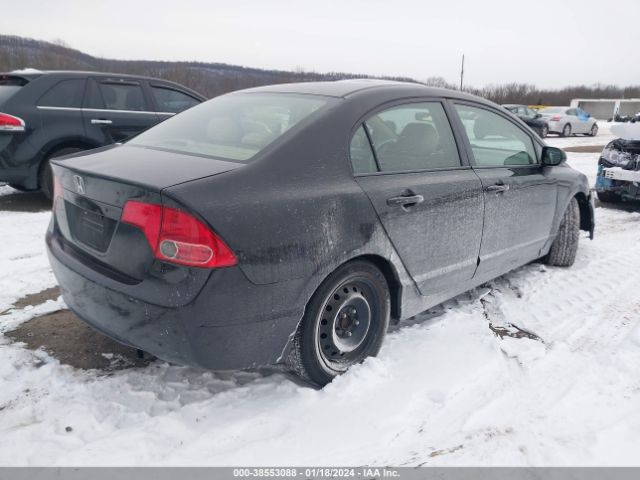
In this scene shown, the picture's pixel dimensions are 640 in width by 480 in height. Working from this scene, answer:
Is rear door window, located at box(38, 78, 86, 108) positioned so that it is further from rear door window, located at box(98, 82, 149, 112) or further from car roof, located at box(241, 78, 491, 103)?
car roof, located at box(241, 78, 491, 103)

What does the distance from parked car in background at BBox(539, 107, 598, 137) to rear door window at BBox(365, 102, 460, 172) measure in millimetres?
22502

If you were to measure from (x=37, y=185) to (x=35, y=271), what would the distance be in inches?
97.5

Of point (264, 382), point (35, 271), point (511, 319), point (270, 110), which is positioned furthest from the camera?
point (35, 271)

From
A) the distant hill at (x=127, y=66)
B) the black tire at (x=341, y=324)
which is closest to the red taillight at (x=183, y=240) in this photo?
the black tire at (x=341, y=324)

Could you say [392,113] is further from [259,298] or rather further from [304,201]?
[259,298]

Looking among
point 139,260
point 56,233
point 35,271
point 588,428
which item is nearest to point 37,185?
point 35,271

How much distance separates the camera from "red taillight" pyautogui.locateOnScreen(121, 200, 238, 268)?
2.02 meters

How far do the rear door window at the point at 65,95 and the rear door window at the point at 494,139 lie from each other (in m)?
5.18

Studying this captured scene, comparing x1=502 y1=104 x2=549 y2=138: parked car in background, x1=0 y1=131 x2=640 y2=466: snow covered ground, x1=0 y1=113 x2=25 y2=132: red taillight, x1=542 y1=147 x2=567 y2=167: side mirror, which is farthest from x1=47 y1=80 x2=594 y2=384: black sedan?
x1=502 y1=104 x2=549 y2=138: parked car in background

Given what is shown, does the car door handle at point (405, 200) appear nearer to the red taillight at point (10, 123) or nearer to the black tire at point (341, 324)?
the black tire at point (341, 324)

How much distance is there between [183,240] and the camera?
203cm

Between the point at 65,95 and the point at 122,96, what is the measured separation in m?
0.78

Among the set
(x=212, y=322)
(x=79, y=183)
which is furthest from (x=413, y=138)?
(x=79, y=183)

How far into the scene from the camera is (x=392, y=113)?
114 inches
